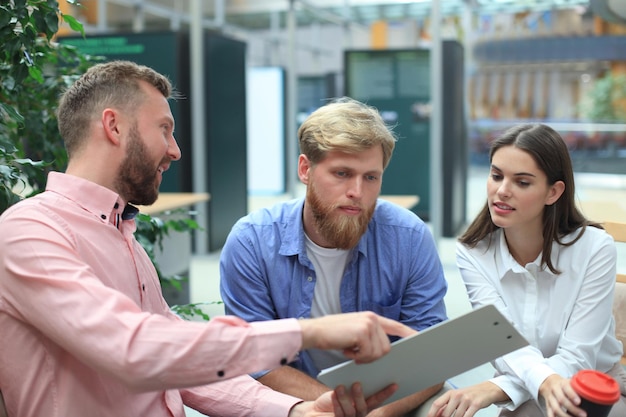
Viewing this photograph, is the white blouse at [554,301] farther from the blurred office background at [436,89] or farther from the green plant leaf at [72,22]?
the blurred office background at [436,89]

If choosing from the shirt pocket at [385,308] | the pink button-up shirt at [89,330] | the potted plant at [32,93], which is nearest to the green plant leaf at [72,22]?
the potted plant at [32,93]

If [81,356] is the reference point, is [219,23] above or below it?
above

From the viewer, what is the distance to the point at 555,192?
6.42 feet

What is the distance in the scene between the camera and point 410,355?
1.23 m

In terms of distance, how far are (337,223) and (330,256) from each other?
16cm

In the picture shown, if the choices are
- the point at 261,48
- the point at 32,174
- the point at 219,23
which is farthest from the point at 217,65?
the point at 261,48

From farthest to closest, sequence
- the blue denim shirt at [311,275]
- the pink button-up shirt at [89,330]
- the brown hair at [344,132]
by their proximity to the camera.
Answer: the blue denim shirt at [311,275] < the brown hair at [344,132] < the pink button-up shirt at [89,330]

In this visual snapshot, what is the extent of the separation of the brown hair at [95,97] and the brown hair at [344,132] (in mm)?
560

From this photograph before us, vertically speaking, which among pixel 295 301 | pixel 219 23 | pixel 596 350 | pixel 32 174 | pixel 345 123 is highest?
pixel 219 23

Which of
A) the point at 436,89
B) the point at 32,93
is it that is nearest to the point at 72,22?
the point at 32,93

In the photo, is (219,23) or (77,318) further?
(219,23)

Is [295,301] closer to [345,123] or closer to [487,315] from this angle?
[345,123]

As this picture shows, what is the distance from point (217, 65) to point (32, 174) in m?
4.34

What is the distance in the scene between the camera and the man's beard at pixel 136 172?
4.30ft
